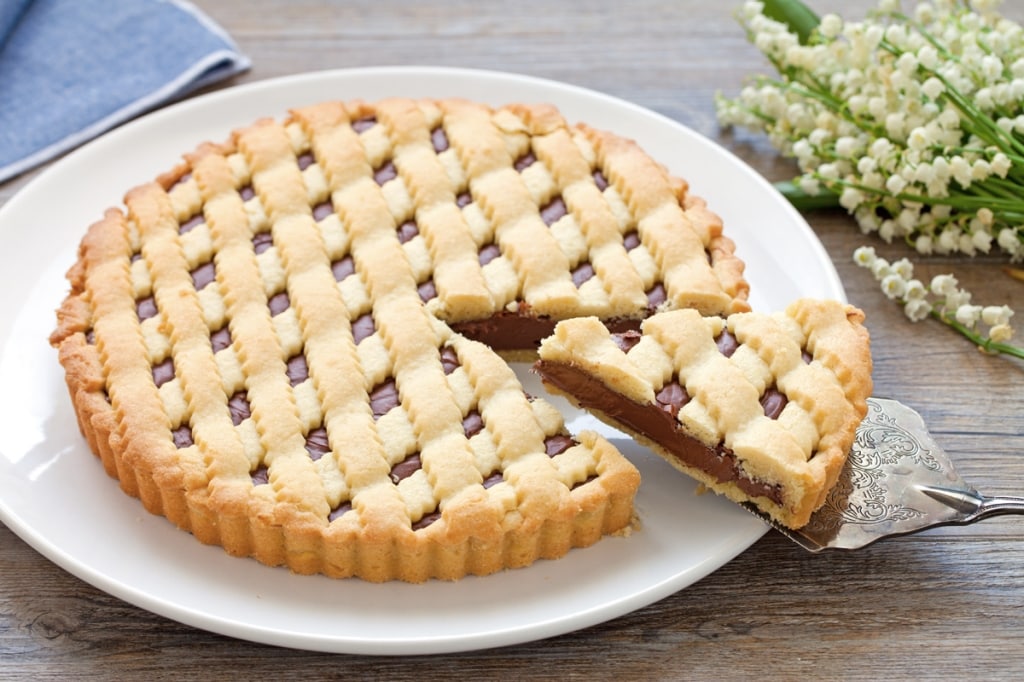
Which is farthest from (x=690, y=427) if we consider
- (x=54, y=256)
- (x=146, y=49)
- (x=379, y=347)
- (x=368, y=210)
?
(x=146, y=49)

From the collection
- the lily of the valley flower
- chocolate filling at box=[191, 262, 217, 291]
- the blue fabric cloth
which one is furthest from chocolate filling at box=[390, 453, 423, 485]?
the blue fabric cloth

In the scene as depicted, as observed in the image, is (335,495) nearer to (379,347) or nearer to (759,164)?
(379,347)

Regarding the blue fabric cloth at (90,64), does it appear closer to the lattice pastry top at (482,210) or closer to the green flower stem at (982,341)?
the lattice pastry top at (482,210)

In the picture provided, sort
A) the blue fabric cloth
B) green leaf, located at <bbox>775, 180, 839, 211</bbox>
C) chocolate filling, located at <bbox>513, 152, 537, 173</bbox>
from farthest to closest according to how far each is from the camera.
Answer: the blue fabric cloth → green leaf, located at <bbox>775, 180, 839, 211</bbox> → chocolate filling, located at <bbox>513, 152, 537, 173</bbox>

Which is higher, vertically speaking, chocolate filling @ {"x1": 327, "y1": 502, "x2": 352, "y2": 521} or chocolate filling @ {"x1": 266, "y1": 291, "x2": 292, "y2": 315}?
chocolate filling @ {"x1": 266, "y1": 291, "x2": 292, "y2": 315}

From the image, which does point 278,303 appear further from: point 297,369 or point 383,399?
point 383,399

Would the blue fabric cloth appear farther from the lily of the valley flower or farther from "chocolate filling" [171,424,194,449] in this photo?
the lily of the valley flower
